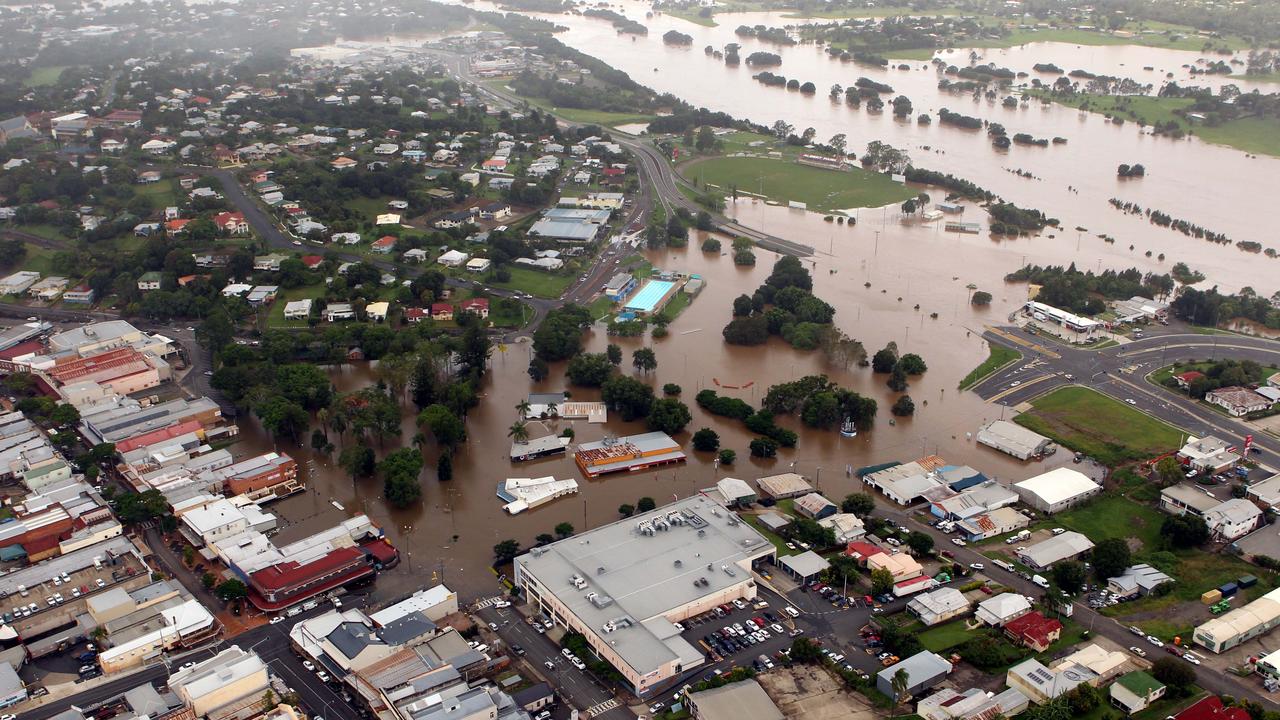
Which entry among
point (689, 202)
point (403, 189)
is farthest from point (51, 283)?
point (689, 202)

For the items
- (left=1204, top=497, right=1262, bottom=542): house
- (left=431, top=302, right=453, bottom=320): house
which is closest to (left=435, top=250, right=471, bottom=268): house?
(left=431, top=302, right=453, bottom=320): house

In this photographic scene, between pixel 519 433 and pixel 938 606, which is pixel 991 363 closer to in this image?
pixel 938 606

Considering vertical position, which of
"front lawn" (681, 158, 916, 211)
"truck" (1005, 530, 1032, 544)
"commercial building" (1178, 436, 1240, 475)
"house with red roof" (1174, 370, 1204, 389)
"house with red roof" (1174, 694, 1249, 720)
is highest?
"front lawn" (681, 158, 916, 211)

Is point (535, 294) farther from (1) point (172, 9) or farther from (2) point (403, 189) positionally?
(1) point (172, 9)

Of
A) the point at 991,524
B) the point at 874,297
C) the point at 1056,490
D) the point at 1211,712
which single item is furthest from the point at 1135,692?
the point at 874,297

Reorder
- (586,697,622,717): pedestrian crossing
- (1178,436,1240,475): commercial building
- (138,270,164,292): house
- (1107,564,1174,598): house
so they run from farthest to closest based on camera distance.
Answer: (138,270,164,292): house, (1178,436,1240,475): commercial building, (1107,564,1174,598): house, (586,697,622,717): pedestrian crossing

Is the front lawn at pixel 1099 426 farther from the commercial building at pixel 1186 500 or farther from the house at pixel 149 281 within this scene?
the house at pixel 149 281

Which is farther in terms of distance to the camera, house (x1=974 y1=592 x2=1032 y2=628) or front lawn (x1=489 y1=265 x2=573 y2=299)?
front lawn (x1=489 y1=265 x2=573 y2=299)

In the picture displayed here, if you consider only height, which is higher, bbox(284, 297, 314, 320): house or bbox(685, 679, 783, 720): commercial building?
bbox(685, 679, 783, 720): commercial building

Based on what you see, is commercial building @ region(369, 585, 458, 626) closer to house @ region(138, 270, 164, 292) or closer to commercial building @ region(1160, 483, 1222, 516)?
commercial building @ region(1160, 483, 1222, 516)
